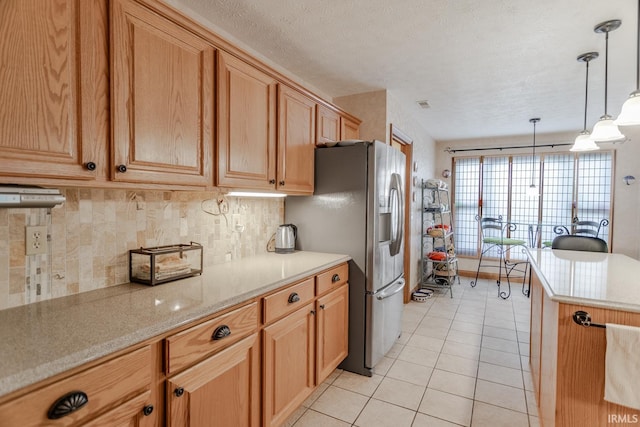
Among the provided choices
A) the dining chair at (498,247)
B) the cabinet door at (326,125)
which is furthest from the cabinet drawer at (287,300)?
the dining chair at (498,247)

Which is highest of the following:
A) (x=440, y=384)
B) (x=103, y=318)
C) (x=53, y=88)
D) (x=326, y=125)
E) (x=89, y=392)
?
(x=326, y=125)

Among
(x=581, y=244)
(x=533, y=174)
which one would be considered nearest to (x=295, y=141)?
(x=581, y=244)

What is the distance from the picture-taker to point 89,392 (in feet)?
3.12

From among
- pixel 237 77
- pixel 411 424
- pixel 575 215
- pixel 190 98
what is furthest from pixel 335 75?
pixel 575 215

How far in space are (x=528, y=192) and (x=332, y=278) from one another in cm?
449

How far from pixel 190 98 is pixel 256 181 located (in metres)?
0.61

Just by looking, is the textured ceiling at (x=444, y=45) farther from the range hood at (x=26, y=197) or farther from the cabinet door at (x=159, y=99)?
the range hood at (x=26, y=197)

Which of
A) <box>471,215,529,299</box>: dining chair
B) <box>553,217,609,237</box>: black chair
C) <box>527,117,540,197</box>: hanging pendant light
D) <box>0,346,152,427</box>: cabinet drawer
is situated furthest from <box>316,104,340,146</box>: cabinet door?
<box>553,217,609,237</box>: black chair

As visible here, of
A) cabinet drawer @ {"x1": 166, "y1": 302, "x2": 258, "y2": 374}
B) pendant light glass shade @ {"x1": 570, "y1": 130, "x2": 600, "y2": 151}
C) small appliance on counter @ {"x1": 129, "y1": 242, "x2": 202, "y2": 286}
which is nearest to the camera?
cabinet drawer @ {"x1": 166, "y1": 302, "x2": 258, "y2": 374}

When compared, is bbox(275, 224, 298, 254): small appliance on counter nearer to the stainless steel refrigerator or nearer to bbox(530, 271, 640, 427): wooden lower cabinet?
the stainless steel refrigerator

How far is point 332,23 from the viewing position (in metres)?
2.17

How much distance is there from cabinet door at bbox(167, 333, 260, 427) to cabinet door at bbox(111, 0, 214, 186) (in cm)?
80

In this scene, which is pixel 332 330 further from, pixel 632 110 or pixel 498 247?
pixel 498 247

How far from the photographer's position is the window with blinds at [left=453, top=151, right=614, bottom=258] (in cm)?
511
